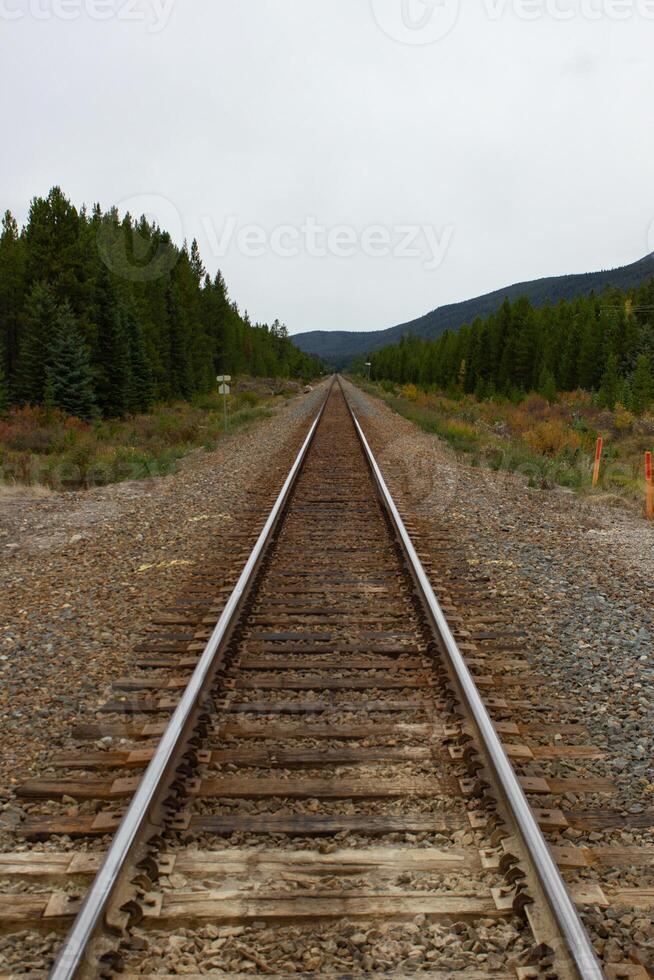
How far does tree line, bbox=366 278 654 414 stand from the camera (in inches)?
1913

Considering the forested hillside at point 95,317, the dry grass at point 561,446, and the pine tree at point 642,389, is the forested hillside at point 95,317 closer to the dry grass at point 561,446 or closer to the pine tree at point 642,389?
the dry grass at point 561,446

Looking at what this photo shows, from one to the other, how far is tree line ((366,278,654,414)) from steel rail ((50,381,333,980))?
3811 cm

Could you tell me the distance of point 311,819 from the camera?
2.73 metres

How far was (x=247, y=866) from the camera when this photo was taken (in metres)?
2.46

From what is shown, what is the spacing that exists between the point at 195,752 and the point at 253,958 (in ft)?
3.85

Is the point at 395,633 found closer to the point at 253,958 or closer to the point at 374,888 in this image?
the point at 374,888

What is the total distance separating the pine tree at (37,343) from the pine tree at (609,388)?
28312 millimetres

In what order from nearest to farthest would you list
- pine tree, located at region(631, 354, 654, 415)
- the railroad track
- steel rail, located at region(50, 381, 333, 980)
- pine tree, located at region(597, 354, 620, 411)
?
steel rail, located at region(50, 381, 333, 980) → the railroad track → pine tree, located at region(631, 354, 654, 415) → pine tree, located at region(597, 354, 620, 411)

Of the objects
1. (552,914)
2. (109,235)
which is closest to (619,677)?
(552,914)

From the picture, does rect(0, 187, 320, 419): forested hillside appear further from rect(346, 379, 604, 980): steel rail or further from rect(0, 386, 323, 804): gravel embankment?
rect(346, 379, 604, 980): steel rail

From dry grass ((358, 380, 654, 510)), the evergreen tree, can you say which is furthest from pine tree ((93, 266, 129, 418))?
dry grass ((358, 380, 654, 510))

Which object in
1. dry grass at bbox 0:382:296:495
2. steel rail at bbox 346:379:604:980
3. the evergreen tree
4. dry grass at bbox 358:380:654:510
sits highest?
the evergreen tree

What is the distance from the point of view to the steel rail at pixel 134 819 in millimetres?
1904

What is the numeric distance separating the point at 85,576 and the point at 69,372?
2249 cm
